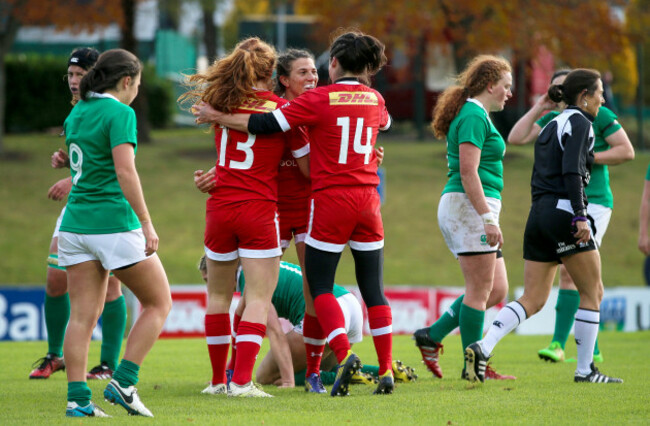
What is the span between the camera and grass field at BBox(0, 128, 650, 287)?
747 inches

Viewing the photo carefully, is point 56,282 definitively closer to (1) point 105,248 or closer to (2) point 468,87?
(1) point 105,248

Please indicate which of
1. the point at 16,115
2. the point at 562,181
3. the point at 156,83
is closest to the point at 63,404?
the point at 562,181

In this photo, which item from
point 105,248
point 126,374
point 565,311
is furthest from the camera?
point 565,311

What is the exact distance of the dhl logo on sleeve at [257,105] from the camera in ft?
19.0

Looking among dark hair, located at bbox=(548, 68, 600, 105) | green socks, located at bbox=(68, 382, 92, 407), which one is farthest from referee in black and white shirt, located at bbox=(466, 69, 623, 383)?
green socks, located at bbox=(68, 382, 92, 407)

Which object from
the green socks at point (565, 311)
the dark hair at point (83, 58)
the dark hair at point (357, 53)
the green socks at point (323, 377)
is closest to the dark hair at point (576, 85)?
the dark hair at point (357, 53)

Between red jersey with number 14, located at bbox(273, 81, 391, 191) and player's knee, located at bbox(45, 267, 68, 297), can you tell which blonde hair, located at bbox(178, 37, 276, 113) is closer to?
red jersey with number 14, located at bbox(273, 81, 391, 191)

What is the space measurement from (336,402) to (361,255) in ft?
3.06

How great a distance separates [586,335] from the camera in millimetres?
6414

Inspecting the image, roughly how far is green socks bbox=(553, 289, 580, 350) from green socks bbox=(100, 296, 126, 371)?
144 inches

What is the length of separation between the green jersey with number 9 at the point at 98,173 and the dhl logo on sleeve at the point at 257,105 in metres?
0.92

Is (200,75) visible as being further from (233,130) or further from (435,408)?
(435,408)

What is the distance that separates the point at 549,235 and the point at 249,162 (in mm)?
2078

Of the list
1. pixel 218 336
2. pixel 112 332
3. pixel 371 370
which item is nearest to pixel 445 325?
pixel 371 370
